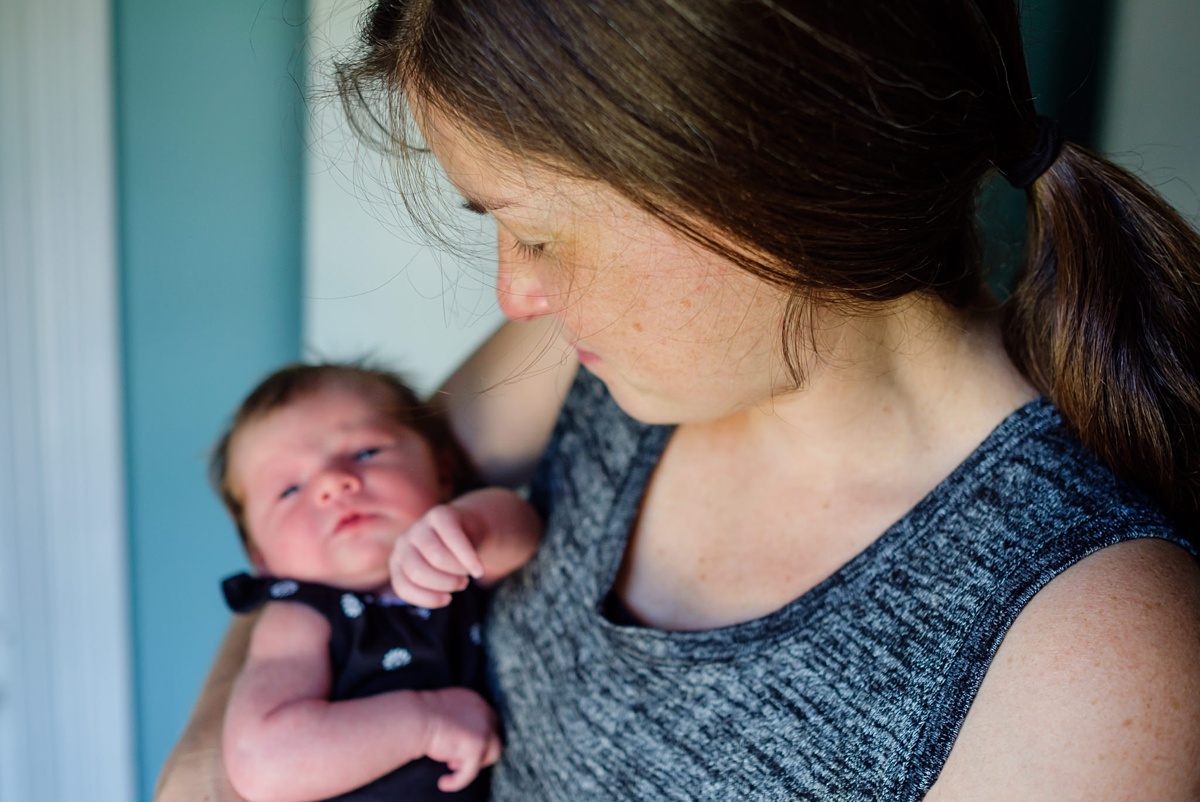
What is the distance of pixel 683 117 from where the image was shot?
2.13ft

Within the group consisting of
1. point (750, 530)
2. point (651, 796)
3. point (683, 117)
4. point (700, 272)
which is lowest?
point (651, 796)

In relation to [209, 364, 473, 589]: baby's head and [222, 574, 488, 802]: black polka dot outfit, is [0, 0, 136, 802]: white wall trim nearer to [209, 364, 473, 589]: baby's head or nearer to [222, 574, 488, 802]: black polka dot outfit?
[209, 364, 473, 589]: baby's head

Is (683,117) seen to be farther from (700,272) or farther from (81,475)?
(81,475)

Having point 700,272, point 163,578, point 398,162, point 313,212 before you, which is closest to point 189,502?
point 163,578

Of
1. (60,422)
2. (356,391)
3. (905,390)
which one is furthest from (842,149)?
(60,422)

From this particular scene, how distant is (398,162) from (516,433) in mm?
528

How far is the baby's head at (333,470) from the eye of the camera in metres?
1.26

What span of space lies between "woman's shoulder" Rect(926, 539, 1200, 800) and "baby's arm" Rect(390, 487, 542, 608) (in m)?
0.57

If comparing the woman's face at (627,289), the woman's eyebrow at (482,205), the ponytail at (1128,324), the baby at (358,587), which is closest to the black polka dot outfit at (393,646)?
the baby at (358,587)

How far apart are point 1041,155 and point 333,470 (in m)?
0.91

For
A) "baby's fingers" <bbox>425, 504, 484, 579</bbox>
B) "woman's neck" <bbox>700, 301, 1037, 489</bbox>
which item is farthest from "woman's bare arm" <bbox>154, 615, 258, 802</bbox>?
"woman's neck" <bbox>700, 301, 1037, 489</bbox>

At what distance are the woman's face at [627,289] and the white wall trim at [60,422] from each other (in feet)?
4.15

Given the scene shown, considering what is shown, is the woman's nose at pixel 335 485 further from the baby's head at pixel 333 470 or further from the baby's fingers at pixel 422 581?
the baby's fingers at pixel 422 581

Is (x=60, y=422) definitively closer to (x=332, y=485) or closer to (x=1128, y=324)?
(x=332, y=485)
